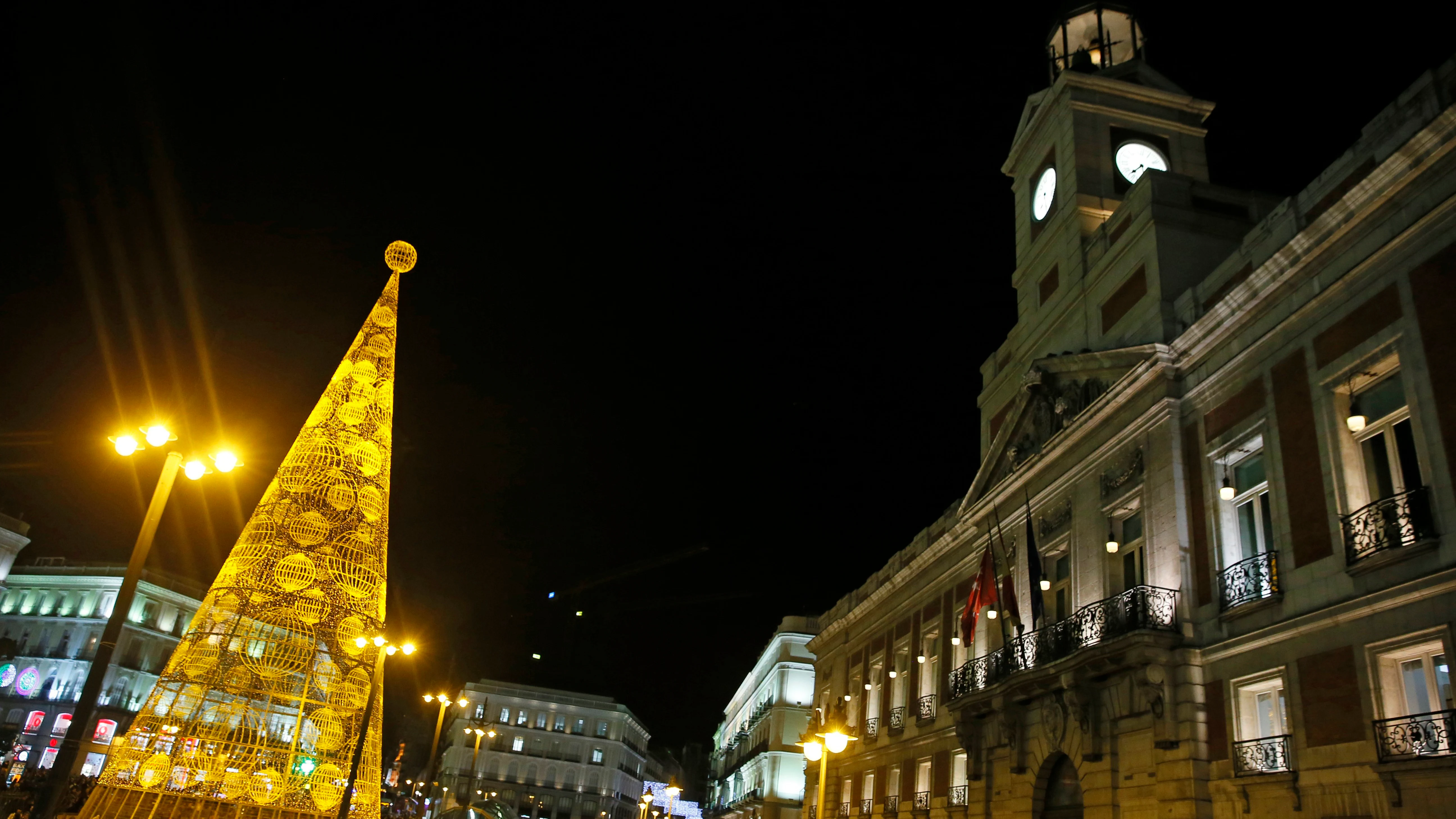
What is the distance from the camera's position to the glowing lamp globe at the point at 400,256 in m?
25.9

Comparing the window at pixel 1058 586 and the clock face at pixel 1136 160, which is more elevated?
the clock face at pixel 1136 160

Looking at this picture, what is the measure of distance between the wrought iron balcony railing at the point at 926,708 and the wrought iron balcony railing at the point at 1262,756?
14314 millimetres

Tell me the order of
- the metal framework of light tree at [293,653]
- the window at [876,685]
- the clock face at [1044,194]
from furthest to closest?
the window at [876,685] → the clock face at [1044,194] → the metal framework of light tree at [293,653]

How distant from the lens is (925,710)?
29.8m

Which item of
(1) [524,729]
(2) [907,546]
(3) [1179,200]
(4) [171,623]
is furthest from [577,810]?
(3) [1179,200]

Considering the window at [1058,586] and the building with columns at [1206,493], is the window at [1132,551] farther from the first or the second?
the window at [1058,586]

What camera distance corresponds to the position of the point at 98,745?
1687 inches

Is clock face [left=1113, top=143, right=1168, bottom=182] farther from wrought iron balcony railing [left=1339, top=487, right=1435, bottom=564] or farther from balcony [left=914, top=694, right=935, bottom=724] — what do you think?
balcony [left=914, top=694, right=935, bottom=724]

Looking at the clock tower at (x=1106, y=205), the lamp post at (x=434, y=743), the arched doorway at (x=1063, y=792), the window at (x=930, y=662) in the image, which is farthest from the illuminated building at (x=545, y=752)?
the arched doorway at (x=1063, y=792)

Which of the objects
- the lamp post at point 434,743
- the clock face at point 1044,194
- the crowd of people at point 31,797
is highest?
the clock face at point 1044,194

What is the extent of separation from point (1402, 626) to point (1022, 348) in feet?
54.6

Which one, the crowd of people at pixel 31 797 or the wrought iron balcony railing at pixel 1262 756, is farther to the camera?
the crowd of people at pixel 31 797

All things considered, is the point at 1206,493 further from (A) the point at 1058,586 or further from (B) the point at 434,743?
(B) the point at 434,743

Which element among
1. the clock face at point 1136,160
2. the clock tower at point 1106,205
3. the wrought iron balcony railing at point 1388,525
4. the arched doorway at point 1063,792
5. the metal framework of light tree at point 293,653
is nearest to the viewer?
the wrought iron balcony railing at point 1388,525
